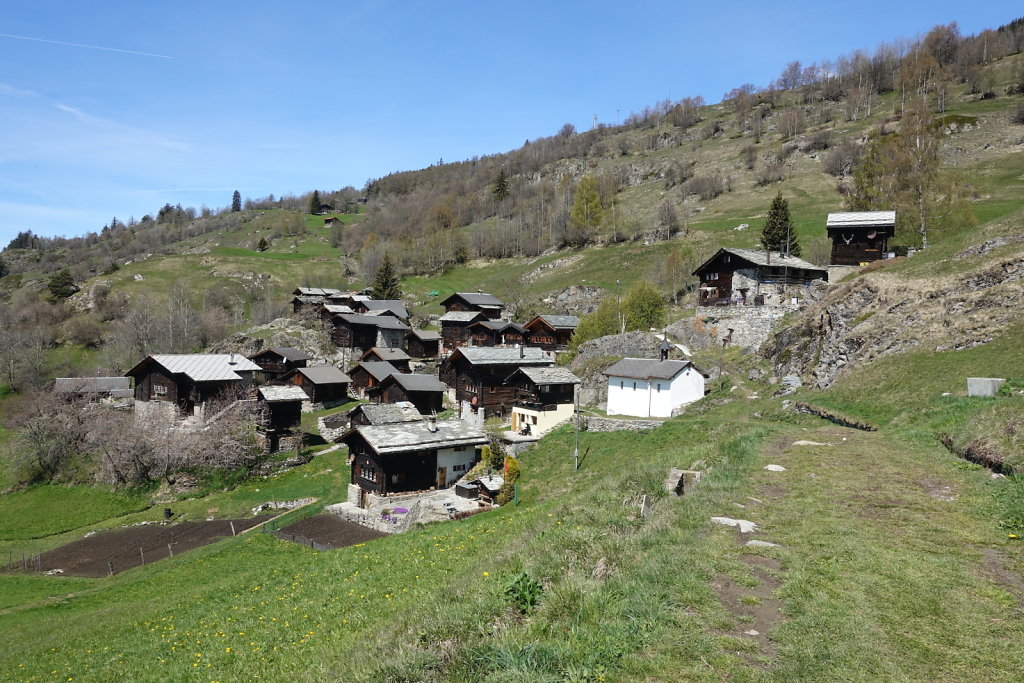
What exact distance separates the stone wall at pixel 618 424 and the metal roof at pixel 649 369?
6165 millimetres

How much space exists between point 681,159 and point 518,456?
6033 inches

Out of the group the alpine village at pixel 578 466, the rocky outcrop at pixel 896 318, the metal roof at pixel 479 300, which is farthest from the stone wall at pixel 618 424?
the metal roof at pixel 479 300

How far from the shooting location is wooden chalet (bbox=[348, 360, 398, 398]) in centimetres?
6638

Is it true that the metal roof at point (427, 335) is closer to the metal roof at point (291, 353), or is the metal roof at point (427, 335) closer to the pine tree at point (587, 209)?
the metal roof at point (291, 353)

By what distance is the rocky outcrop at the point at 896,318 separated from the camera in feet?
92.9

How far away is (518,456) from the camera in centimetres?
3847

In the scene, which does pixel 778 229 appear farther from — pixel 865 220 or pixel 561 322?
pixel 561 322

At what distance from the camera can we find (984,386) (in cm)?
2073

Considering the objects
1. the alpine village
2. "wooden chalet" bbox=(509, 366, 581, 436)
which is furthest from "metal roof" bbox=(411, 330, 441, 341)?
"wooden chalet" bbox=(509, 366, 581, 436)

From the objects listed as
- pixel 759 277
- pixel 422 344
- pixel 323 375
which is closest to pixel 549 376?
pixel 759 277

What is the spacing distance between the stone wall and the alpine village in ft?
0.96

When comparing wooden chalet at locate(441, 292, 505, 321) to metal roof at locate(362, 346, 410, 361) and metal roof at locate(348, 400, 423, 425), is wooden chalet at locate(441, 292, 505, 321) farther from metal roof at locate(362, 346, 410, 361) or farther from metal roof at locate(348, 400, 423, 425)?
metal roof at locate(348, 400, 423, 425)

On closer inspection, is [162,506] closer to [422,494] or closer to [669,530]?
[422,494]

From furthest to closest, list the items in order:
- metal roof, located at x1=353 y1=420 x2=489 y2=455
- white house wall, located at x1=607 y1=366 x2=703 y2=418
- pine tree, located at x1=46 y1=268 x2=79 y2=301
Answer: pine tree, located at x1=46 y1=268 x2=79 y2=301 → white house wall, located at x1=607 y1=366 x2=703 y2=418 → metal roof, located at x1=353 y1=420 x2=489 y2=455
